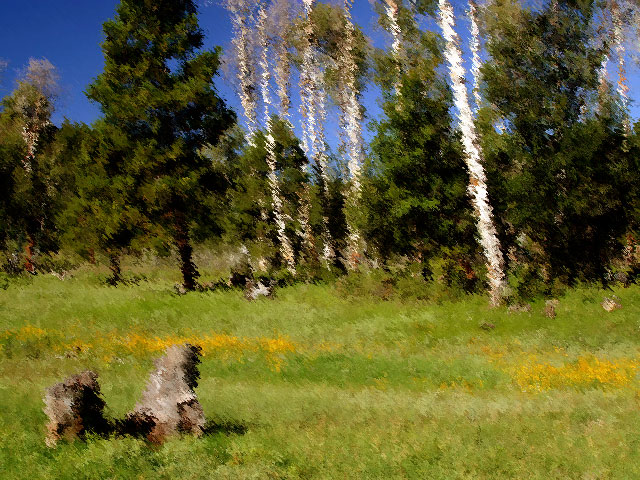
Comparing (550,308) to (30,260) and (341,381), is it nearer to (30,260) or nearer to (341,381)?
(341,381)

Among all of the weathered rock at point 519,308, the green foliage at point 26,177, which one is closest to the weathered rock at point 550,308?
the weathered rock at point 519,308

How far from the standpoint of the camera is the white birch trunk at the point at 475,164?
18078 mm

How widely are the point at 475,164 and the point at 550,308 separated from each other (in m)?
5.30

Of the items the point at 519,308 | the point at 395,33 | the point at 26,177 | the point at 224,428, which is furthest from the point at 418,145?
the point at 26,177

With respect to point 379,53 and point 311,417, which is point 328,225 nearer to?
point 379,53

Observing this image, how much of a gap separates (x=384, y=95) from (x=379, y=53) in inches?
181

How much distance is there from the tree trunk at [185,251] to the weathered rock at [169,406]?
627 inches

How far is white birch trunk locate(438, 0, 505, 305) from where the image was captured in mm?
18078

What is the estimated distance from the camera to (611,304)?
55.3 feet

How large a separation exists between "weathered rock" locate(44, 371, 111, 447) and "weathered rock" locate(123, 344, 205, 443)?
408 mm

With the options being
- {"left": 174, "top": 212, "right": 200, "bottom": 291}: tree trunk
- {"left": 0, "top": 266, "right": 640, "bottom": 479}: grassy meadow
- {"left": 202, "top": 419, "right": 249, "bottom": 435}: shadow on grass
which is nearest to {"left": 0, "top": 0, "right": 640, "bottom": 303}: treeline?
{"left": 174, "top": 212, "right": 200, "bottom": 291}: tree trunk

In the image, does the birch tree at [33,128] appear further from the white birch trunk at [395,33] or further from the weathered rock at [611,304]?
the weathered rock at [611,304]

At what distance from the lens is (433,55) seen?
25078 millimetres

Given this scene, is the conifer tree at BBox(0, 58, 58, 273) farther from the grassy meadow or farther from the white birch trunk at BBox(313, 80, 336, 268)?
the white birch trunk at BBox(313, 80, 336, 268)
